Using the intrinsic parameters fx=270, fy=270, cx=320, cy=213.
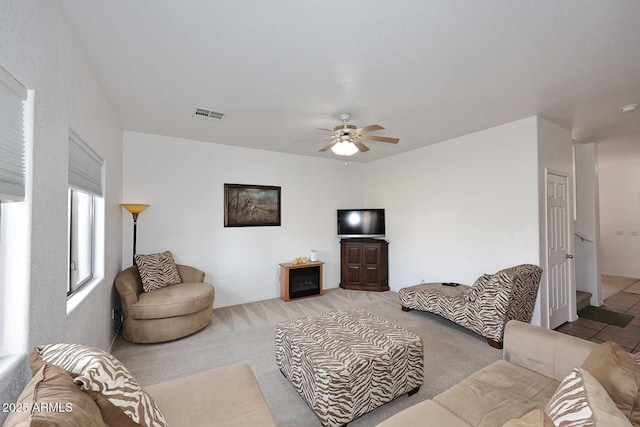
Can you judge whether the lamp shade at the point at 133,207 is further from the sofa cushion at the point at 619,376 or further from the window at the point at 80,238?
the sofa cushion at the point at 619,376

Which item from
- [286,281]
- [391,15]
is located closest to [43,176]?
[391,15]

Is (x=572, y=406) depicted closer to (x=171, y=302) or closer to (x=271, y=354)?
(x=271, y=354)

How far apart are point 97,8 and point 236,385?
2.35 m

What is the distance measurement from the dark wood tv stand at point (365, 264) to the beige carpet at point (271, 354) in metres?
1.03

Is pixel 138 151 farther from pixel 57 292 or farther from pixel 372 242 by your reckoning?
pixel 372 242

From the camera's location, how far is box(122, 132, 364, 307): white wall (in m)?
3.96

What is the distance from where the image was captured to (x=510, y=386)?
156cm

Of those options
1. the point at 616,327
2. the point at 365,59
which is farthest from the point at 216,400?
the point at 616,327

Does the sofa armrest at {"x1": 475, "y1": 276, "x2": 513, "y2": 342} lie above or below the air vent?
below

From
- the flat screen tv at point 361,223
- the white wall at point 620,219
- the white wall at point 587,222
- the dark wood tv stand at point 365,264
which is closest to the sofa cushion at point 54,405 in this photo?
the dark wood tv stand at point 365,264

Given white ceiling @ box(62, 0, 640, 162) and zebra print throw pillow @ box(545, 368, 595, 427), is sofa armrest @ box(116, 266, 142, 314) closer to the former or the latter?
white ceiling @ box(62, 0, 640, 162)

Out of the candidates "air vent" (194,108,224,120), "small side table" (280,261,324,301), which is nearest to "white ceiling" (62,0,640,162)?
"air vent" (194,108,224,120)

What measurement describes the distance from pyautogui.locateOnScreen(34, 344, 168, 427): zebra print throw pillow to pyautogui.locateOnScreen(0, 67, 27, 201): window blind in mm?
646

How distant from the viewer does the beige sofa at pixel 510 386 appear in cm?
132
